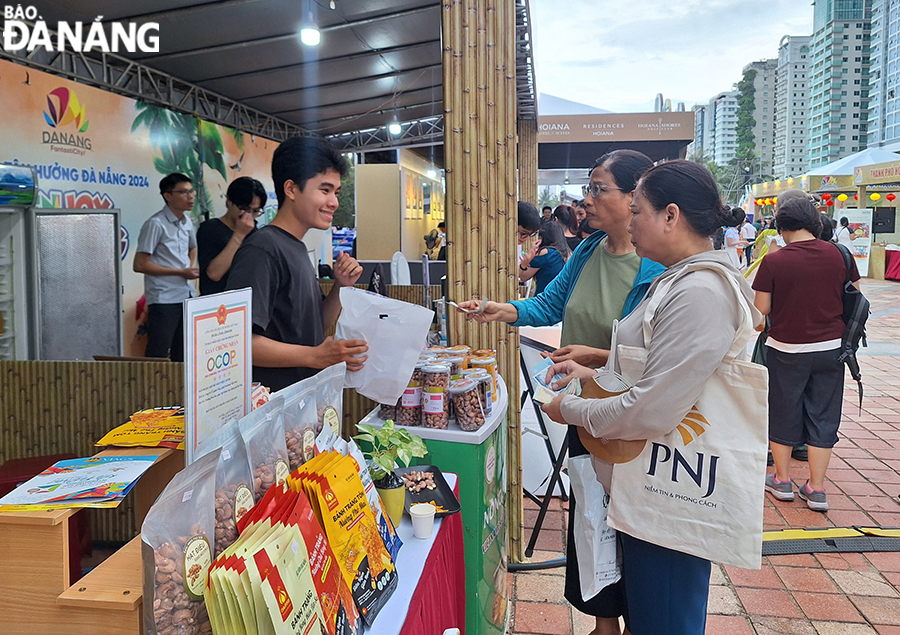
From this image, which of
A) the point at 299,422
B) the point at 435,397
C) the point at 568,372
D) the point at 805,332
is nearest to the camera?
the point at 299,422

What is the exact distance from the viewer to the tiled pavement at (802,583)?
105 inches

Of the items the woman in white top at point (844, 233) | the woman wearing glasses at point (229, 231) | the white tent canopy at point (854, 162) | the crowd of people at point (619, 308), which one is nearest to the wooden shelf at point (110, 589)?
the crowd of people at point (619, 308)

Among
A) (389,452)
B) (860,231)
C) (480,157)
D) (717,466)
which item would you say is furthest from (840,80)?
(389,452)

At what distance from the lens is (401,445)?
174 centimetres

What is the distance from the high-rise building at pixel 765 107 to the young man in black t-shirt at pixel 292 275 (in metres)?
108

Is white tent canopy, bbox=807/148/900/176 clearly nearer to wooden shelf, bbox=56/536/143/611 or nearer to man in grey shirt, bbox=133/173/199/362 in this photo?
man in grey shirt, bbox=133/173/199/362

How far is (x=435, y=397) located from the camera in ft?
7.07

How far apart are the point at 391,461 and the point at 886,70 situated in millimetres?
72625

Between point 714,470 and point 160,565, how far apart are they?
4.14ft

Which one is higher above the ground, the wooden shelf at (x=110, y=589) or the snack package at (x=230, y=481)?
the snack package at (x=230, y=481)

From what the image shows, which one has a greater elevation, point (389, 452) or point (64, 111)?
point (64, 111)

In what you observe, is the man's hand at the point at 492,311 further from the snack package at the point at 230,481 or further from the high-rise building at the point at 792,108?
the high-rise building at the point at 792,108

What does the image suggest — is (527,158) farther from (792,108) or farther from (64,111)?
(792,108)

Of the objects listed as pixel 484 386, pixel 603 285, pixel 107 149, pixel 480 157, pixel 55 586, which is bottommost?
pixel 55 586
